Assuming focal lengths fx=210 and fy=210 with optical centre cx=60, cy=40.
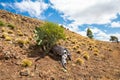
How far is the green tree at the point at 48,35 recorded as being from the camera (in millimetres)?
27859

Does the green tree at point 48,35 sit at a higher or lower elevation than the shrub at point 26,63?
higher

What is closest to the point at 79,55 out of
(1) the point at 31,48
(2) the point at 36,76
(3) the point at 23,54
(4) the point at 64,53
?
(4) the point at 64,53

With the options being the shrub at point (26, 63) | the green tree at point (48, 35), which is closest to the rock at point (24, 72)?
the shrub at point (26, 63)

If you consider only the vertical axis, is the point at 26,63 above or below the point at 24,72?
above

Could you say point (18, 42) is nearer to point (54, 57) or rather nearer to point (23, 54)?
point (23, 54)

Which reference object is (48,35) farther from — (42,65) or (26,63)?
(26,63)

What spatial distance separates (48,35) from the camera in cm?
2784

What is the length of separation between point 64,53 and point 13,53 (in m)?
6.36

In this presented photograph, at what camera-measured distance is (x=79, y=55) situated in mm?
31703

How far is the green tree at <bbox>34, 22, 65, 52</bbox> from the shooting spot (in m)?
27.9

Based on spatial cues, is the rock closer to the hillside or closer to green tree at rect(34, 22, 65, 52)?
the hillside

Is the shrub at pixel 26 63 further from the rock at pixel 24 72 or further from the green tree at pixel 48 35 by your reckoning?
the green tree at pixel 48 35

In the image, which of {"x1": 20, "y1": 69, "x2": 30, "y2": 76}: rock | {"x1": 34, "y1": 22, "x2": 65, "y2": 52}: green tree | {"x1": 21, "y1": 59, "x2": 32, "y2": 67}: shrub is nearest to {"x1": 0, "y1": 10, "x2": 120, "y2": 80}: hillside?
{"x1": 20, "y1": 69, "x2": 30, "y2": 76}: rock

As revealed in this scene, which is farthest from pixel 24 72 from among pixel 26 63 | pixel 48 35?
pixel 48 35
